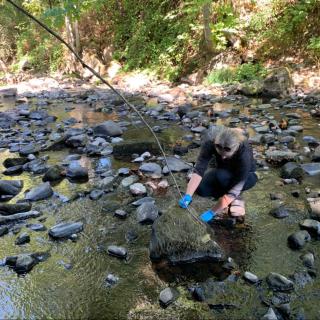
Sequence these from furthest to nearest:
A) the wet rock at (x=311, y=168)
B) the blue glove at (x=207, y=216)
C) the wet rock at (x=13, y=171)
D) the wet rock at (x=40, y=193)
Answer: the wet rock at (x=13, y=171), the wet rock at (x=311, y=168), the wet rock at (x=40, y=193), the blue glove at (x=207, y=216)

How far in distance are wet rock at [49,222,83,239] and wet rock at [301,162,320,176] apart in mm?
2959

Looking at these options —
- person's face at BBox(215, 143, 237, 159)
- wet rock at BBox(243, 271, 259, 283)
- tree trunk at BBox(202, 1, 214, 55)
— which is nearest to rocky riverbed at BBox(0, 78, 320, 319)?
wet rock at BBox(243, 271, 259, 283)

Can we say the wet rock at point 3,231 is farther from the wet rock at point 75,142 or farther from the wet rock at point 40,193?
the wet rock at point 75,142

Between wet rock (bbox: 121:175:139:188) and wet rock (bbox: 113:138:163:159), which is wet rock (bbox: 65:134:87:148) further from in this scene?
wet rock (bbox: 121:175:139:188)

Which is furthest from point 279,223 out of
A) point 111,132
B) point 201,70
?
point 201,70

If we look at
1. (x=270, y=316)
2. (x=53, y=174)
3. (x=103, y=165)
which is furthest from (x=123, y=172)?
(x=270, y=316)

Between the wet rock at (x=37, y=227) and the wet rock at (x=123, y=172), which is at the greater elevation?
the wet rock at (x=37, y=227)

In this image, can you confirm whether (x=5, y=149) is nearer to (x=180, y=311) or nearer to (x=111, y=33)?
(x=180, y=311)

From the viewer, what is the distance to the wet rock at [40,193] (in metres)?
4.72

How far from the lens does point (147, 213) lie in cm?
417

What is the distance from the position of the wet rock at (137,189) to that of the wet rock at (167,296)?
1.82 metres

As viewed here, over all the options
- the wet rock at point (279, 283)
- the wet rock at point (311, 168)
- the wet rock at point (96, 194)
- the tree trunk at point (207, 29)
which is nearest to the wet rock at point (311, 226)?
the wet rock at point (279, 283)

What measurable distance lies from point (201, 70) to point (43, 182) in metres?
8.54

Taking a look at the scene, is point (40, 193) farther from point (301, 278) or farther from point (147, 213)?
point (301, 278)
